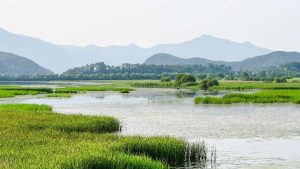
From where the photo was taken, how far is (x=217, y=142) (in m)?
40.6

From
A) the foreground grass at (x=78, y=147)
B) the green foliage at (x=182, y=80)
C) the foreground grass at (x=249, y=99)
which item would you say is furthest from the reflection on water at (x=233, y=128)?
the green foliage at (x=182, y=80)

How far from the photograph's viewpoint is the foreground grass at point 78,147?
23969 mm

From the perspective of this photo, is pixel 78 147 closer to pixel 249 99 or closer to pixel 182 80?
pixel 249 99

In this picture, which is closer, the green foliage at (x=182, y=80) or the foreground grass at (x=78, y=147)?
the foreground grass at (x=78, y=147)

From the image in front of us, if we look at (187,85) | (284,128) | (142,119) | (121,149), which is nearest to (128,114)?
(142,119)

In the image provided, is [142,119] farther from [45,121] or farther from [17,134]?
[17,134]

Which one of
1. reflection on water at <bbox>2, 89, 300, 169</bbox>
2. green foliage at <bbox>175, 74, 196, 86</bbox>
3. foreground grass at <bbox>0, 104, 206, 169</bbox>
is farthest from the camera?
green foliage at <bbox>175, 74, 196, 86</bbox>

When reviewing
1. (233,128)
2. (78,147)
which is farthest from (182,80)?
(78,147)

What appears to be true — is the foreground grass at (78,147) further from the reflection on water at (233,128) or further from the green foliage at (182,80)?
the green foliage at (182,80)

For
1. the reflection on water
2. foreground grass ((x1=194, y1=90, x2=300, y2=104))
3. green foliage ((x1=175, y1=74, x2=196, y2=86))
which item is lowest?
the reflection on water

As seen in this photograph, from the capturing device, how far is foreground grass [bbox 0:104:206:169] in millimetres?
23969

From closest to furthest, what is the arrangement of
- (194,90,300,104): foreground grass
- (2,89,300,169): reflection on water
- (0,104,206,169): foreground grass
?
(0,104,206,169): foreground grass → (2,89,300,169): reflection on water → (194,90,300,104): foreground grass

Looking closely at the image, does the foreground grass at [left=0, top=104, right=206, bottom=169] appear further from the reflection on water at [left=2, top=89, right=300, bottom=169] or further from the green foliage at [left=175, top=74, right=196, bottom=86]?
the green foliage at [left=175, top=74, right=196, bottom=86]

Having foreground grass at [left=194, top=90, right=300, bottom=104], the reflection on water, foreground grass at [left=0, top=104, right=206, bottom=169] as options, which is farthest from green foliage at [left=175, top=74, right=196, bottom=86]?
foreground grass at [left=0, top=104, right=206, bottom=169]
